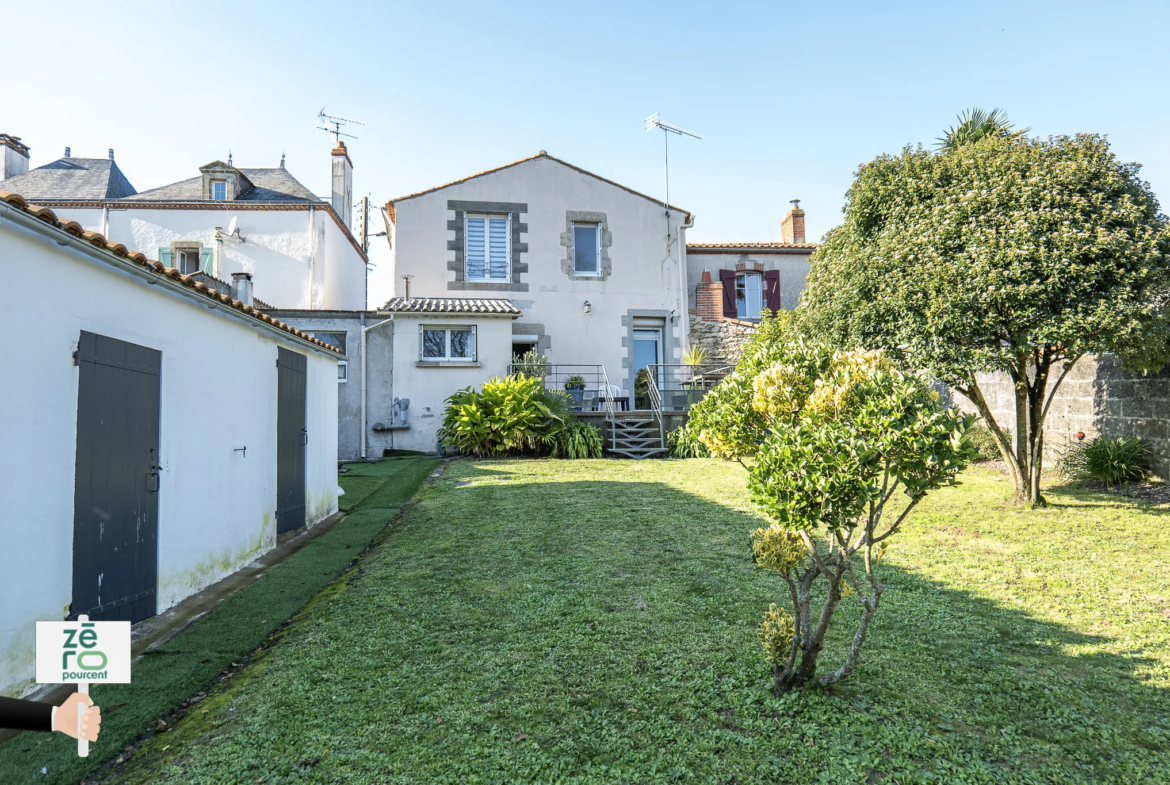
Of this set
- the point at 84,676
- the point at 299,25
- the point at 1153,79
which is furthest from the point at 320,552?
the point at 1153,79

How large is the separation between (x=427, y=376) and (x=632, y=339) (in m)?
6.14

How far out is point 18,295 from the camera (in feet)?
10.2

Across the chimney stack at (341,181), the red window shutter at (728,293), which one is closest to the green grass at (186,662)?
the red window shutter at (728,293)

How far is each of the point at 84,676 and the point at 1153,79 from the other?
34.7 feet

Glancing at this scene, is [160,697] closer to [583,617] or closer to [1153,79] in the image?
[583,617]

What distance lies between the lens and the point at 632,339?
1783cm

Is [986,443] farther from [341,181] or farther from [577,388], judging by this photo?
[341,181]

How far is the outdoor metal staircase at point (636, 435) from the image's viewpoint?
14.2 m

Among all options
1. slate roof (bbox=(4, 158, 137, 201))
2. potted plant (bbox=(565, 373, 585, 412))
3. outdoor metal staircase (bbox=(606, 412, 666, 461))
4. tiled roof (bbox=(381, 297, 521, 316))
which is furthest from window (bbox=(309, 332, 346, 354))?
slate roof (bbox=(4, 158, 137, 201))

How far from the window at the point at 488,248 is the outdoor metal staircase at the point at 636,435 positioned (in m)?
5.62

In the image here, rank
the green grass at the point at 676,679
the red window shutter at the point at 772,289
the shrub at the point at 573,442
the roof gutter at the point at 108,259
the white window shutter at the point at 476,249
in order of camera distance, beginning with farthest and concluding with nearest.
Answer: the red window shutter at the point at 772,289 < the white window shutter at the point at 476,249 < the shrub at the point at 573,442 < the roof gutter at the point at 108,259 < the green grass at the point at 676,679

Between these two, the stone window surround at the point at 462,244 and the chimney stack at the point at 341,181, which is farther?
the chimney stack at the point at 341,181

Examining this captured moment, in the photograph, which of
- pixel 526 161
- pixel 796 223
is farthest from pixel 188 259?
pixel 796 223

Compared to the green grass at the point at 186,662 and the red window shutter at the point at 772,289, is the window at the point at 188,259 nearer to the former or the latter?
the green grass at the point at 186,662
